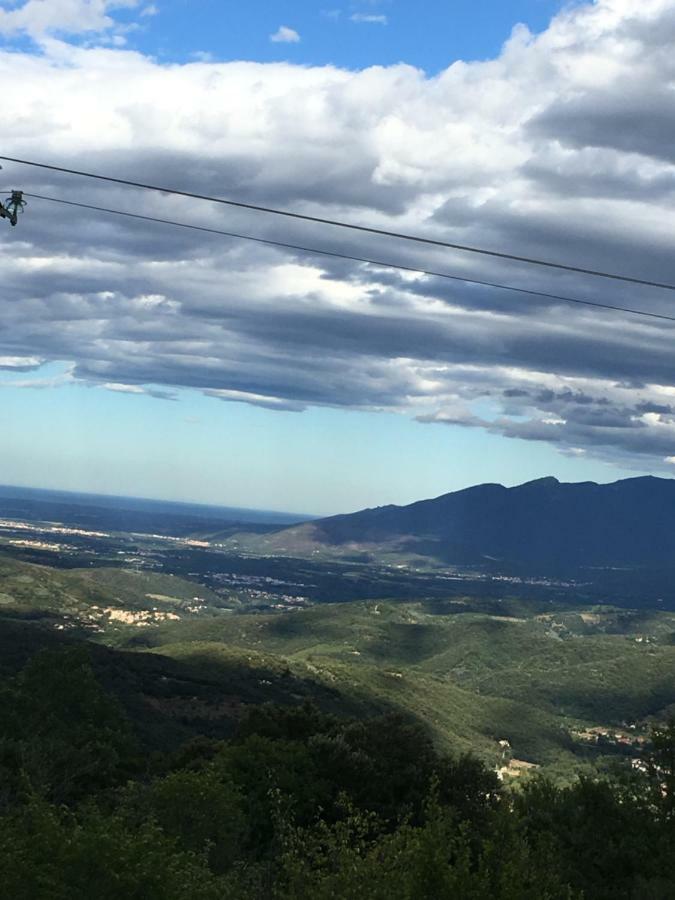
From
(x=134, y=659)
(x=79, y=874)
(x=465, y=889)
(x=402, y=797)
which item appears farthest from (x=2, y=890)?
(x=134, y=659)

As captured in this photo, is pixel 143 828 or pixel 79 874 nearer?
pixel 79 874

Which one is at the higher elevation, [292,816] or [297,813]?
[292,816]

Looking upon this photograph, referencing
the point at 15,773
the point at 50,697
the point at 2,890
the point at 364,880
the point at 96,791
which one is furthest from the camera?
the point at 50,697

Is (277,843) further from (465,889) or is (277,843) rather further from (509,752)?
(509,752)

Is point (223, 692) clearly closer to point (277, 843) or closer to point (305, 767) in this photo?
point (305, 767)

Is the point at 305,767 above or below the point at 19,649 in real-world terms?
above

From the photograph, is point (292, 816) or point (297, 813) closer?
point (292, 816)

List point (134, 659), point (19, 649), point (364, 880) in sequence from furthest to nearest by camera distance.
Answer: point (134, 659) → point (19, 649) → point (364, 880)

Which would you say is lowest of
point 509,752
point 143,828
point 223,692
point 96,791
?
point 509,752
